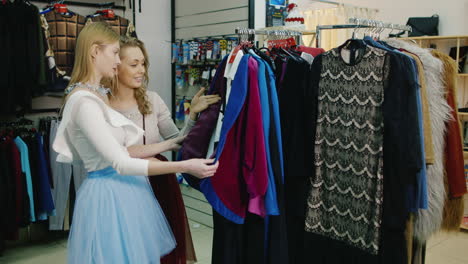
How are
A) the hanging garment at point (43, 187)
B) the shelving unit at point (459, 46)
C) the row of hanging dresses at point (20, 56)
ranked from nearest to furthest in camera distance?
1. the row of hanging dresses at point (20, 56)
2. the hanging garment at point (43, 187)
3. the shelving unit at point (459, 46)

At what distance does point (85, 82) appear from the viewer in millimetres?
2000

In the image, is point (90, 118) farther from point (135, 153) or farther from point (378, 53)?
point (378, 53)

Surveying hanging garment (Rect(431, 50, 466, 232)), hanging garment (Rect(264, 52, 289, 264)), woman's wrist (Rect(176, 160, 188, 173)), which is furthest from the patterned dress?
woman's wrist (Rect(176, 160, 188, 173))

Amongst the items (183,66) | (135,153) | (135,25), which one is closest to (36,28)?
(135,25)

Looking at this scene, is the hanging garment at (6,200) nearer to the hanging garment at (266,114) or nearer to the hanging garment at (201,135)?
the hanging garment at (201,135)

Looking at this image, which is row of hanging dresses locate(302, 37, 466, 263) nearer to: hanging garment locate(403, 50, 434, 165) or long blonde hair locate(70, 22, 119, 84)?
hanging garment locate(403, 50, 434, 165)

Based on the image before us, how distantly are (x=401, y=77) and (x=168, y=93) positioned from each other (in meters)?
3.32

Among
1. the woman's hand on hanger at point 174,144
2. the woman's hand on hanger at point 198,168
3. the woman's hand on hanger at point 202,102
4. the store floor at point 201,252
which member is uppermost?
the woman's hand on hanger at point 202,102

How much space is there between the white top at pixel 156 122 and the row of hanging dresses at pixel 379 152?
774 millimetres

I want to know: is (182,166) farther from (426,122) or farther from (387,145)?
(426,122)

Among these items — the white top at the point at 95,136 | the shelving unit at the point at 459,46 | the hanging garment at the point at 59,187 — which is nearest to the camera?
the white top at the point at 95,136

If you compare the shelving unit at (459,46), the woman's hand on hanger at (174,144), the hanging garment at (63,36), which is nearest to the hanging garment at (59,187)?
the hanging garment at (63,36)

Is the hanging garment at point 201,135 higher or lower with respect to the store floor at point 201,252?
higher

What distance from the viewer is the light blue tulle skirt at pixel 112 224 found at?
1.90 meters
